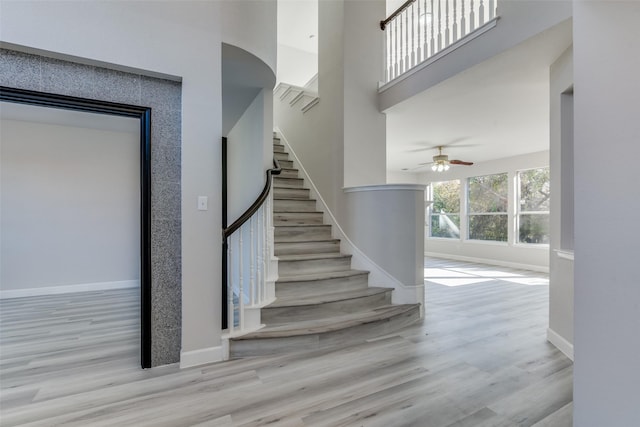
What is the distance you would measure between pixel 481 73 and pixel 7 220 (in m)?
6.12

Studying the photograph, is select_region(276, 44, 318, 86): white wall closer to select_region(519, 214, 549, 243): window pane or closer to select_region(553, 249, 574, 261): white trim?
select_region(519, 214, 549, 243): window pane

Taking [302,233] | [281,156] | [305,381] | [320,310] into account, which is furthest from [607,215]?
[281,156]

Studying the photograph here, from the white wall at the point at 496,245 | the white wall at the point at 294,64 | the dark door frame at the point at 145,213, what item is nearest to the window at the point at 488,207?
the white wall at the point at 496,245

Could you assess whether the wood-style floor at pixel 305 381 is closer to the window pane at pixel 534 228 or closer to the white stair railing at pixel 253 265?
the white stair railing at pixel 253 265

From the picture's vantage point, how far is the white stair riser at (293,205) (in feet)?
13.7

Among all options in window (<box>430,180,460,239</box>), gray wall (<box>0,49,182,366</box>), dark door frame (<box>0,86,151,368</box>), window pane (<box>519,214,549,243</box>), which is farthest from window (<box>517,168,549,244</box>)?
dark door frame (<box>0,86,151,368</box>)

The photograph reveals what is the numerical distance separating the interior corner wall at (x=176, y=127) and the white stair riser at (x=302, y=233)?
1.42 m

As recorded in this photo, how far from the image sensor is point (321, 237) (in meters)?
3.97

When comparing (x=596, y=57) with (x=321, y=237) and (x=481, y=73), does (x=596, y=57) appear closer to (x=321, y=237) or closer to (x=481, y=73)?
(x=481, y=73)

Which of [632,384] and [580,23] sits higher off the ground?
[580,23]

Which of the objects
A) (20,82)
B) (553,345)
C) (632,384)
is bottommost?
(553,345)

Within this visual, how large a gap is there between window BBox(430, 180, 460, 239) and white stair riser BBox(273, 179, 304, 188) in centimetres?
528

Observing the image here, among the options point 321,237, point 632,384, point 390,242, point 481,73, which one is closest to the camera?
point 632,384

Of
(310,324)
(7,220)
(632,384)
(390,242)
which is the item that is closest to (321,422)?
(310,324)
